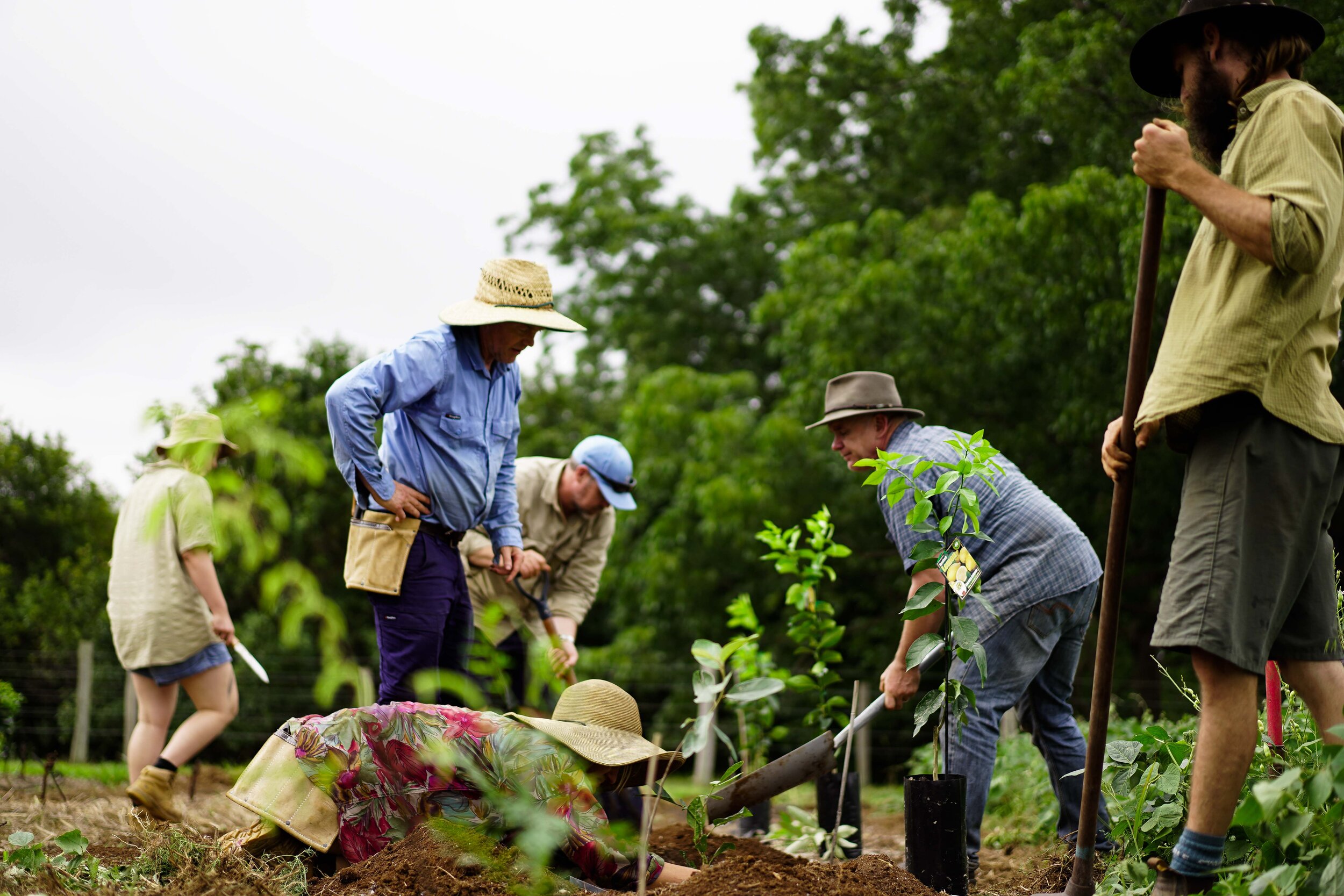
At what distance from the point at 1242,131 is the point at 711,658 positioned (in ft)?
5.36

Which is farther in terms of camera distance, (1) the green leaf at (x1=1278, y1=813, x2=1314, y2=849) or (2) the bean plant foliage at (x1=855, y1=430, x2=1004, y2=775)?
(2) the bean plant foliage at (x1=855, y1=430, x2=1004, y2=775)

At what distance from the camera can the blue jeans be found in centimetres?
329

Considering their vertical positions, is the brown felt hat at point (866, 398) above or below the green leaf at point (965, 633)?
above

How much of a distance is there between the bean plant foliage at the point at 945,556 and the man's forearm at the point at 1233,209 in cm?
79

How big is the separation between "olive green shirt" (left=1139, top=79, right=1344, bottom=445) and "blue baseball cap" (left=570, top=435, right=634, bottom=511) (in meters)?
2.95

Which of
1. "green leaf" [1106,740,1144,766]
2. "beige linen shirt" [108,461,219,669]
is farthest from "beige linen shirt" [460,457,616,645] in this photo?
"green leaf" [1106,740,1144,766]

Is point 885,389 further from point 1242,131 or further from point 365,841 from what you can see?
point 365,841

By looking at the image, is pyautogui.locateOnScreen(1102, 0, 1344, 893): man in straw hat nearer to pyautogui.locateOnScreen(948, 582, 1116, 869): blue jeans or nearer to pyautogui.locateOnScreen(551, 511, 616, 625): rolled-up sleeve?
pyautogui.locateOnScreen(948, 582, 1116, 869): blue jeans

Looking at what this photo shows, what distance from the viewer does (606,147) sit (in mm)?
20234

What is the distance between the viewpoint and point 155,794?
423cm

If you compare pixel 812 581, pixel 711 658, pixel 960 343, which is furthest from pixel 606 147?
pixel 711 658

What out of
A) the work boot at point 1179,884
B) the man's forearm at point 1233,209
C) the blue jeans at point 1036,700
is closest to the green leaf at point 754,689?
the blue jeans at point 1036,700

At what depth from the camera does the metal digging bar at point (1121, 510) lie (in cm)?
244

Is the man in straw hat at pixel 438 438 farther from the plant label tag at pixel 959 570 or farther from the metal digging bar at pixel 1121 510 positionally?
the metal digging bar at pixel 1121 510
